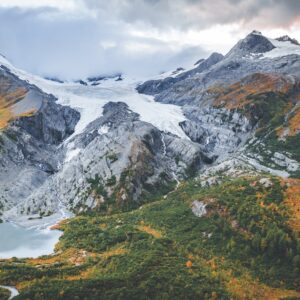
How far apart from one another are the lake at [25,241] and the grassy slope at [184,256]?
3.56m

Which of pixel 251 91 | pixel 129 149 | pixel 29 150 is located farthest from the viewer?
pixel 251 91

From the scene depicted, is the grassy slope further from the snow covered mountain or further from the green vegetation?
the snow covered mountain

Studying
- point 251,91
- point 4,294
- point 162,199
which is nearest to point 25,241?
point 4,294

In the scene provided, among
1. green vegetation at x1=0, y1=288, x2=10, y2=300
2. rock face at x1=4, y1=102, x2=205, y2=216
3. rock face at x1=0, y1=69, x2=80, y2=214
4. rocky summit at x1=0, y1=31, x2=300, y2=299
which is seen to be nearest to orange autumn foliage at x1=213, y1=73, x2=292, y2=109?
rocky summit at x1=0, y1=31, x2=300, y2=299

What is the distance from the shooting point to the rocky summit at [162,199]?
63.6 meters

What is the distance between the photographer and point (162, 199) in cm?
11456

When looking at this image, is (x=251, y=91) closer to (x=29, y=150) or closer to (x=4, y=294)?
(x=29, y=150)

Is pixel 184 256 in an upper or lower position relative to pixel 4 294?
lower

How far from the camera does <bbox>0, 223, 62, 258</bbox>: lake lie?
81.9 meters

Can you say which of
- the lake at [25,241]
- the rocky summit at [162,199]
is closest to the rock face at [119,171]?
the rocky summit at [162,199]

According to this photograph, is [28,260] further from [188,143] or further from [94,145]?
[188,143]

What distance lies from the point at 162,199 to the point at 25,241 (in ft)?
119

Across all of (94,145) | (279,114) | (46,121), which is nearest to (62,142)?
(46,121)

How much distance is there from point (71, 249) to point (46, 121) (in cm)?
11813
